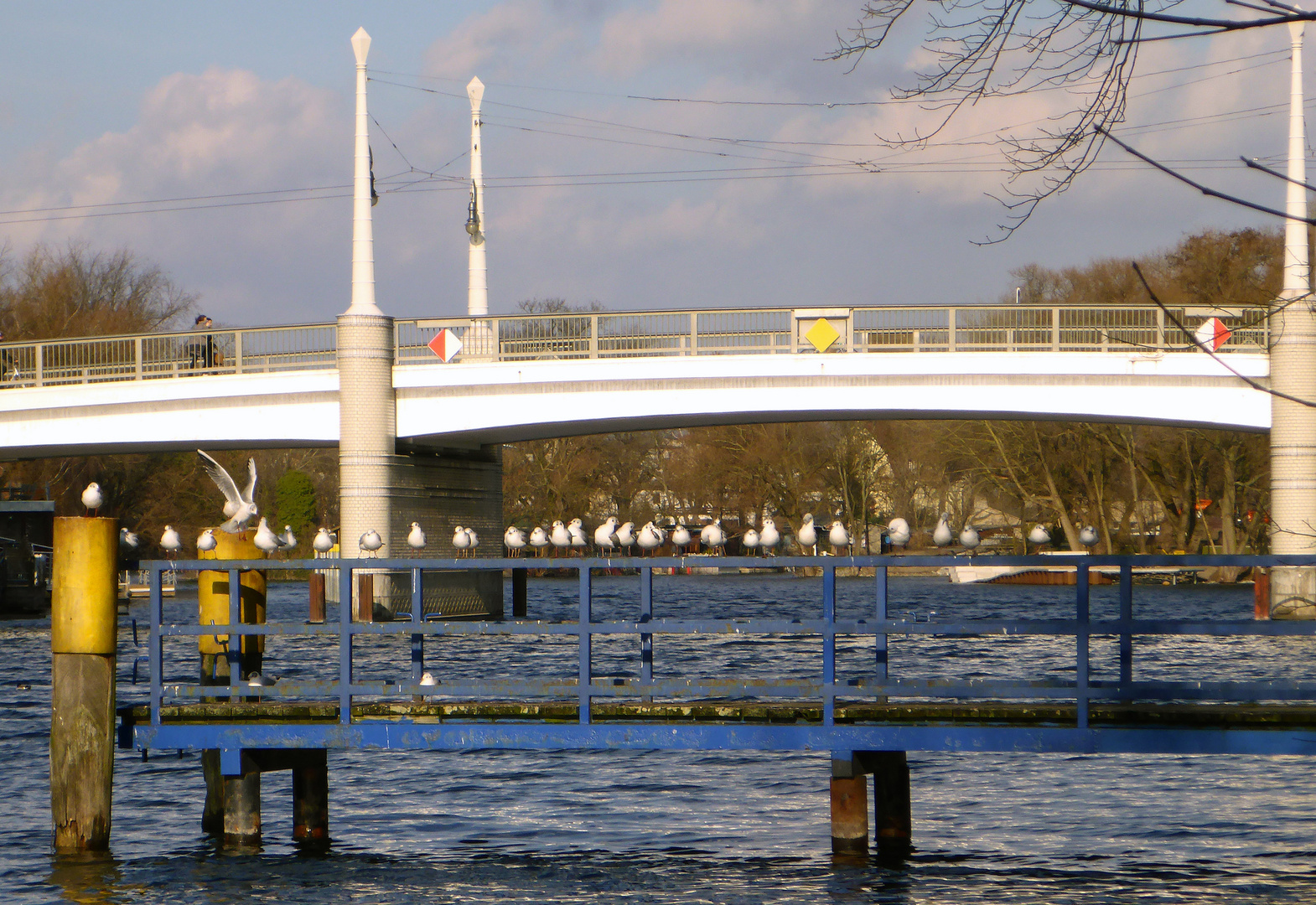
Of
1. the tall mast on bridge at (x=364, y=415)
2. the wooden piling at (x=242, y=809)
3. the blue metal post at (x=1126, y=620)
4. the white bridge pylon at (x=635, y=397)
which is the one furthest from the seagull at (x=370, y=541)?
the blue metal post at (x=1126, y=620)

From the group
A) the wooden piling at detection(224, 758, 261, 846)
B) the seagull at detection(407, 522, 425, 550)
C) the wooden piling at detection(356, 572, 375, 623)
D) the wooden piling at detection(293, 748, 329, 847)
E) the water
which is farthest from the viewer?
Answer: the seagull at detection(407, 522, 425, 550)

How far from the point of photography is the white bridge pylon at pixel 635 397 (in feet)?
108

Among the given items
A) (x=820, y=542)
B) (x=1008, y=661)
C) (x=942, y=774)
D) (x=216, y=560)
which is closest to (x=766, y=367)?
(x=1008, y=661)

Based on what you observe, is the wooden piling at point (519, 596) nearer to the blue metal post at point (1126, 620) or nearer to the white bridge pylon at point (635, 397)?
the white bridge pylon at point (635, 397)

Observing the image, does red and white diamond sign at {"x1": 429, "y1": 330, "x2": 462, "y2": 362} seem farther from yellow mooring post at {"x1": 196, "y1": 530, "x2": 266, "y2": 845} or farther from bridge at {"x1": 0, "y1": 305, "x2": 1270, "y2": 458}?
yellow mooring post at {"x1": 196, "y1": 530, "x2": 266, "y2": 845}

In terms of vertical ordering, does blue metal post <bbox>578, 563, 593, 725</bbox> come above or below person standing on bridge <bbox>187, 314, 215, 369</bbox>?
below

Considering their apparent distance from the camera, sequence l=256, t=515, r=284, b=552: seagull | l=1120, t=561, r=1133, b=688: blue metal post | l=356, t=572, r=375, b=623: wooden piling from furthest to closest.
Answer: l=356, t=572, r=375, b=623: wooden piling, l=256, t=515, r=284, b=552: seagull, l=1120, t=561, r=1133, b=688: blue metal post

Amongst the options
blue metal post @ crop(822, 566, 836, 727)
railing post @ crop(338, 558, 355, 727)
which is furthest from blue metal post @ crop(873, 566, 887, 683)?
railing post @ crop(338, 558, 355, 727)

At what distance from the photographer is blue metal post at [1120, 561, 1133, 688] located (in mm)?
10344

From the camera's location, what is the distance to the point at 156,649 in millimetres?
11633

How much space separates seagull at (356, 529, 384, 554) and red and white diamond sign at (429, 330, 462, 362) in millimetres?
4461

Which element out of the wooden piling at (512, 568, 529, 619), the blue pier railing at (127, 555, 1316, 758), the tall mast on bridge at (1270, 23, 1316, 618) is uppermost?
the tall mast on bridge at (1270, 23, 1316, 618)

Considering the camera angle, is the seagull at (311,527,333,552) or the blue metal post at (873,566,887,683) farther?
the seagull at (311,527,333,552)

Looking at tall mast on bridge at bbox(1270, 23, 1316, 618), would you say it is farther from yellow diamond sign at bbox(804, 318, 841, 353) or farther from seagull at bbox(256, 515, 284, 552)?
seagull at bbox(256, 515, 284, 552)
